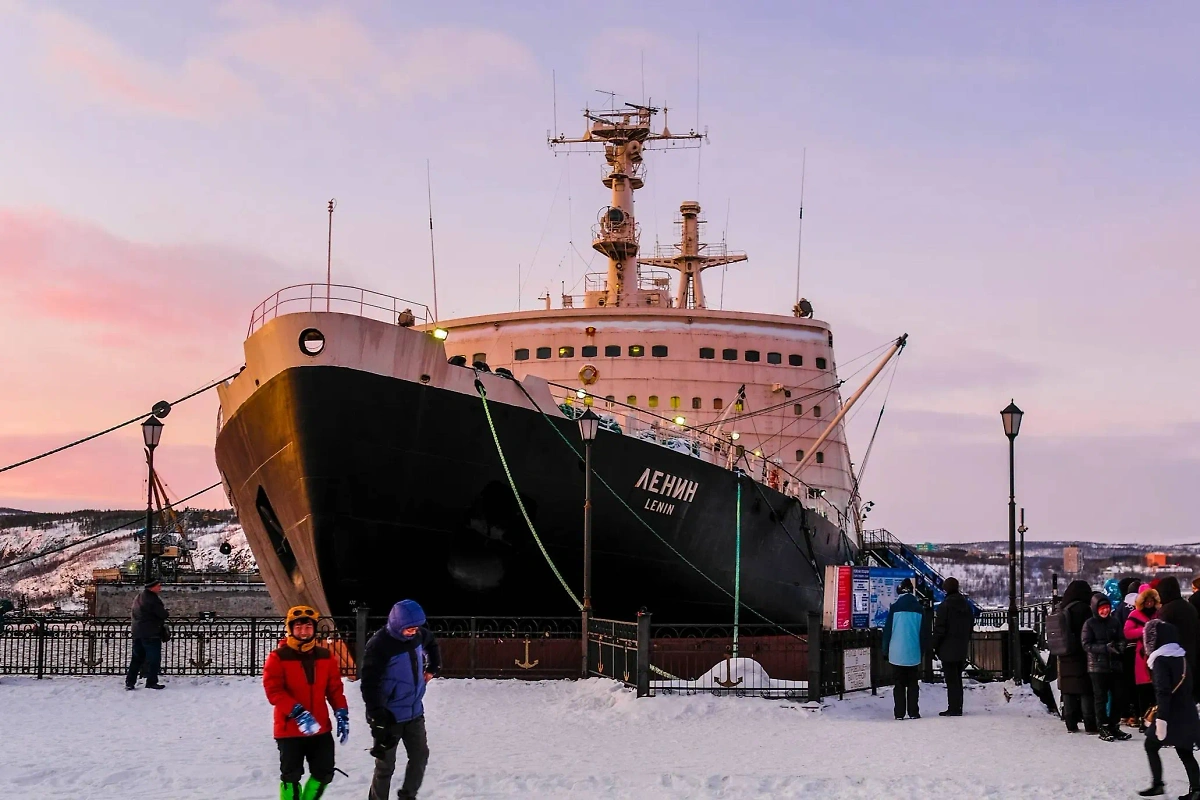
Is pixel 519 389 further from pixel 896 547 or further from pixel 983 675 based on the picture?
pixel 896 547

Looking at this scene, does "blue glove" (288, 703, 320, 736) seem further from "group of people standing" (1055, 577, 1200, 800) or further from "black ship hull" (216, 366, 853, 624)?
"black ship hull" (216, 366, 853, 624)

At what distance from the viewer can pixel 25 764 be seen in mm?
10703

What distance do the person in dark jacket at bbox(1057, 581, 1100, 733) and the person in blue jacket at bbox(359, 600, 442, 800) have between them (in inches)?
289

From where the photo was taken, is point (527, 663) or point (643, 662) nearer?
point (643, 662)

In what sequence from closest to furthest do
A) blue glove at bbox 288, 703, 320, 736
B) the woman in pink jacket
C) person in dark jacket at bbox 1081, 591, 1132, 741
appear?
1. blue glove at bbox 288, 703, 320, 736
2. the woman in pink jacket
3. person in dark jacket at bbox 1081, 591, 1132, 741

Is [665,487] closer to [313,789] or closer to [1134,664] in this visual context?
[1134,664]

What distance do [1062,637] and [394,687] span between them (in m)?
7.57

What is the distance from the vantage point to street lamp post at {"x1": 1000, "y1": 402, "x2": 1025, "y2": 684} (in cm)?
1781

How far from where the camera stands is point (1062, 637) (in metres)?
12.4

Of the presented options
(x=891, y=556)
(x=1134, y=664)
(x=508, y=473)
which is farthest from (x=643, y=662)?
(x=891, y=556)

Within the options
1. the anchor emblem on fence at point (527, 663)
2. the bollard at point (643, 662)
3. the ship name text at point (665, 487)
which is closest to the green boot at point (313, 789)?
the bollard at point (643, 662)

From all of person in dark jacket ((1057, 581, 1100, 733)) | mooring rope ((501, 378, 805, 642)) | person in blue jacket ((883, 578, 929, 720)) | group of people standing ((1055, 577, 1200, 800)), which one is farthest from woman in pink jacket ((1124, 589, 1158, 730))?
mooring rope ((501, 378, 805, 642))

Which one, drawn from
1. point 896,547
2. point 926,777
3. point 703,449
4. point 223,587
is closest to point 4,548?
point 223,587

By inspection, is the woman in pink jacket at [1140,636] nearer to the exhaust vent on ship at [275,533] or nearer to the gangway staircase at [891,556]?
the exhaust vent on ship at [275,533]
